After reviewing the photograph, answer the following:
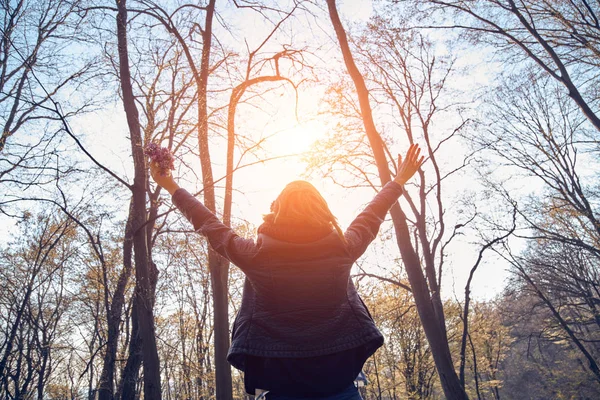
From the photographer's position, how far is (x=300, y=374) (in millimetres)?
1282

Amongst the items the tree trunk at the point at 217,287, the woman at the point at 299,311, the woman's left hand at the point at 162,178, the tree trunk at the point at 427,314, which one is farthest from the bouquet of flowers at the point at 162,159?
the tree trunk at the point at 427,314

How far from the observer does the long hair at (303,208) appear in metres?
1.49

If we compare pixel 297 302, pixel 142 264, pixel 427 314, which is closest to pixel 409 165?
pixel 297 302

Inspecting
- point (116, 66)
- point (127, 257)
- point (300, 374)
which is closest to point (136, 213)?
point (116, 66)

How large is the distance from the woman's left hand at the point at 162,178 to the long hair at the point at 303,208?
2.10 feet

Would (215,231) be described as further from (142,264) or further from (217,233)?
(142,264)

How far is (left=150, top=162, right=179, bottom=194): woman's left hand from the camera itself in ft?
6.32

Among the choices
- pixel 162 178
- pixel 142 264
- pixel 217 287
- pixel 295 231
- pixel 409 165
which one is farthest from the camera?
pixel 217 287

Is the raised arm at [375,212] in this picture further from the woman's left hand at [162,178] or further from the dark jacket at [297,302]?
the woman's left hand at [162,178]

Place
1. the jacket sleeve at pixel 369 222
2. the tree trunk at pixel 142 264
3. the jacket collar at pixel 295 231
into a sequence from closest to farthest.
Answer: the jacket collar at pixel 295 231 < the jacket sleeve at pixel 369 222 < the tree trunk at pixel 142 264

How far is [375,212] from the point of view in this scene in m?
1.84

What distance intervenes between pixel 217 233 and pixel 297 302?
50 centimetres

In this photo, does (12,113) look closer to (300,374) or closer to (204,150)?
(204,150)

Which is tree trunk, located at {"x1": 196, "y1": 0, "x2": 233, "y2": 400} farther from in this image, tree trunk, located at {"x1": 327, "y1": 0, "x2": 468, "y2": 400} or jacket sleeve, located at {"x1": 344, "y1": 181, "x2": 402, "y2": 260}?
tree trunk, located at {"x1": 327, "y1": 0, "x2": 468, "y2": 400}
